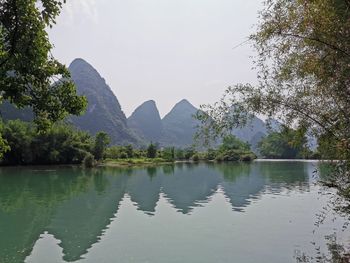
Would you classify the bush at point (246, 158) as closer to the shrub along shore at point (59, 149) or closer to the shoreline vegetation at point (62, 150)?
the shoreline vegetation at point (62, 150)

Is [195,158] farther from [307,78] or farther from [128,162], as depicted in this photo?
[307,78]

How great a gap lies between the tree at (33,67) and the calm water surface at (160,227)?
9.32 m

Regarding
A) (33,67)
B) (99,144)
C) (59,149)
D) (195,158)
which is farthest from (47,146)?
(33,67)

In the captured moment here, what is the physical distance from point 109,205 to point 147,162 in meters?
80.1

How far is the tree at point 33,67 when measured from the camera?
27.5 ft

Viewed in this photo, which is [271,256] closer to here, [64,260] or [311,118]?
[311,118]

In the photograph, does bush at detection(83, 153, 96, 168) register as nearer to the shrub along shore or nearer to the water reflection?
the shrub along shore

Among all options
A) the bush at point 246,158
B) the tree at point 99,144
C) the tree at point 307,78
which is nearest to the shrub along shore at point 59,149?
the tree at point 99,144

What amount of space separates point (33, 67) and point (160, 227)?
1746cm

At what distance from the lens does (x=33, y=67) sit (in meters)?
9.15

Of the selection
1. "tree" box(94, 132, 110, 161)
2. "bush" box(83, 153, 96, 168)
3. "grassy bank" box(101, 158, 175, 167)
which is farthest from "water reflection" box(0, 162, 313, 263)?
"tree" box(94, 132, 110, 161)

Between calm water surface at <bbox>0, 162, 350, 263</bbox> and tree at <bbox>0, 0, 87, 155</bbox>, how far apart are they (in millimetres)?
9316

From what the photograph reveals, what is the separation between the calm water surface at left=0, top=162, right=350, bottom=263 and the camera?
18.0 meters

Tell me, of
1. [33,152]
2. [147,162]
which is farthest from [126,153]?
[33,152]
